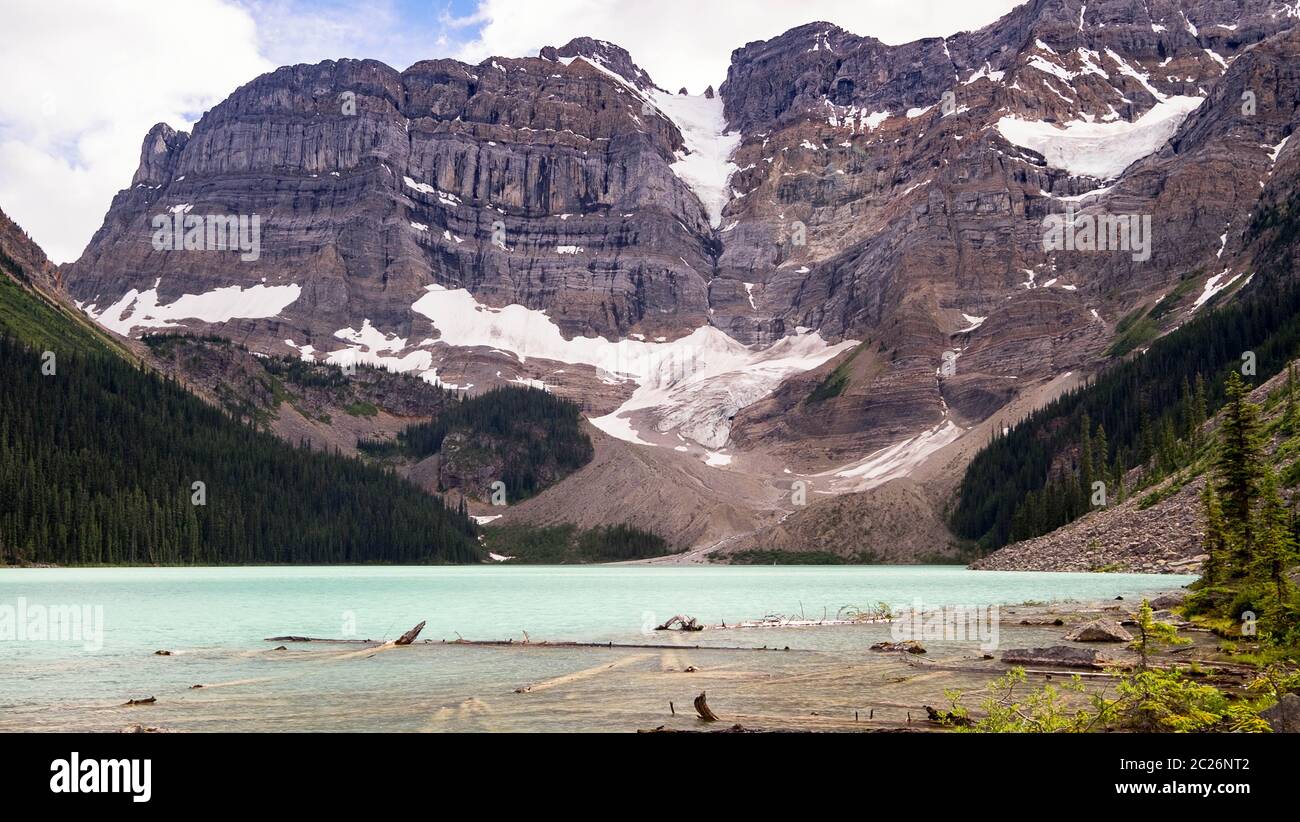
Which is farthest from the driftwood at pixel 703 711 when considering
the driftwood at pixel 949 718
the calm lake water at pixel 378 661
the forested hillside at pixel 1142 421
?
the forested hillside at pixel 1142 421

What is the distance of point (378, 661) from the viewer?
119ft

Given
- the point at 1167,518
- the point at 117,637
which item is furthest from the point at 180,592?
the point at 1167,518

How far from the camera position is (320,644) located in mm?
43031

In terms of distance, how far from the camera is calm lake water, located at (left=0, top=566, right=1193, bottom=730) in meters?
25.6

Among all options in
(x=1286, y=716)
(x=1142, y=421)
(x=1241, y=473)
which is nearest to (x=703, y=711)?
(x=1286, y=716)

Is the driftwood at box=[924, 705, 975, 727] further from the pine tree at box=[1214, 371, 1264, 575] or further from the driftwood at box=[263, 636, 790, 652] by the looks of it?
the pine tree at box=[1214, 371, 1264, 575]

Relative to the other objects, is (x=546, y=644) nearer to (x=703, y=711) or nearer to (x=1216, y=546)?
(x=703, y=711)

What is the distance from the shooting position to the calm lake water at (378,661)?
2556 centimetres

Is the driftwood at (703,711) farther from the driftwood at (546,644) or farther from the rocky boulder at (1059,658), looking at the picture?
the driftwood at (546,644)

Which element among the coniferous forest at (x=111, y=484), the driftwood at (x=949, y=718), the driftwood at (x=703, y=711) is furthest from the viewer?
the coniferous forest at (x=111, y=484)
